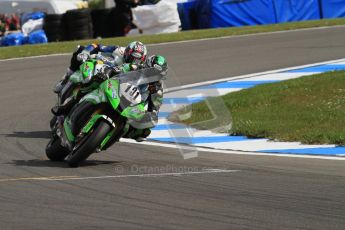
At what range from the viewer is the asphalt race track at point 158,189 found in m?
6.03

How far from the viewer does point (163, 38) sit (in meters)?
23.2

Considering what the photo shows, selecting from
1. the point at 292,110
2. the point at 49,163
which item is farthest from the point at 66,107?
the point at 292,110

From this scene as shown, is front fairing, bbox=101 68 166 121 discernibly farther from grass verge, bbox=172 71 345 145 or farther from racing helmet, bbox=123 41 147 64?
grass verge, bbox=172 71 345 145

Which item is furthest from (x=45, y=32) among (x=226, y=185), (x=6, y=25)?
(x=226, y=185)

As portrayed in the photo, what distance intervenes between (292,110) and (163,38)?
1145cm

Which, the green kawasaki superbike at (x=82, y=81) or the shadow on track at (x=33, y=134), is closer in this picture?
the green kawasaki superbike at (x=82, y=81)

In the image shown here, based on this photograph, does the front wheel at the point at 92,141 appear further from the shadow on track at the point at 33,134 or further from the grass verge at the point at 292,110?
the shadow on track at the point at 33,134

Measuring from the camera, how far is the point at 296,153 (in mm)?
9523

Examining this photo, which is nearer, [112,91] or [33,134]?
[112,91]

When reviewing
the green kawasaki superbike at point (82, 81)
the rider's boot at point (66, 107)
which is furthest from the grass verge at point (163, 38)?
the rider's boot at point (66, 107)

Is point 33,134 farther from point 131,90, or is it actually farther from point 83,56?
point 131,90
